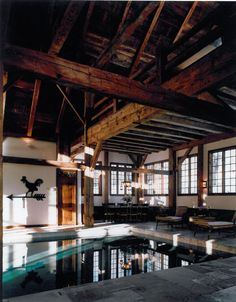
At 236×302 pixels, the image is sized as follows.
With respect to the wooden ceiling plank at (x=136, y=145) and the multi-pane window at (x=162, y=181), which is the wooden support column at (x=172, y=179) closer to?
the wooden ceiling plank at (x=136, y=145)

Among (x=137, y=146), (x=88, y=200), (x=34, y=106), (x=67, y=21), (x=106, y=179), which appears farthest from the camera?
(x=106, y=179)

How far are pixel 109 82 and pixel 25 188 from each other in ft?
25.6

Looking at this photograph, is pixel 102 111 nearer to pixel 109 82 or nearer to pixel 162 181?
pixel 109 82

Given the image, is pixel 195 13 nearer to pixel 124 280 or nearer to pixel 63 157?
pixel 124 280

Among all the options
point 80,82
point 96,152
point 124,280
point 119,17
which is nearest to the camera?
point 80,82

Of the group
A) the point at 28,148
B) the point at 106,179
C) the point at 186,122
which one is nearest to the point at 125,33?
the point at 186,122

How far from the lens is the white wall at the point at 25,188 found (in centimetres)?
983

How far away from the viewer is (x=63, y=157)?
11133 millimetres

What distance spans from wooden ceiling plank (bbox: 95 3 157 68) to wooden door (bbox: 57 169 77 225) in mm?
5744

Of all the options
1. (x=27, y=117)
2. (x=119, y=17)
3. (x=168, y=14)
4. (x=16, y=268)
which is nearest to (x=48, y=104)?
(x=27, y=117)

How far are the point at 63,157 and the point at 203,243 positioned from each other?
6832mm

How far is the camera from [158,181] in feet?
46.0

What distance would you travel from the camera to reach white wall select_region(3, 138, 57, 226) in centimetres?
983

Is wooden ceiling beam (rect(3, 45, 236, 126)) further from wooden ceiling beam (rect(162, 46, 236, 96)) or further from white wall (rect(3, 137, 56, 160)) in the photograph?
white wall (rect(3, 137, 56, 160))
